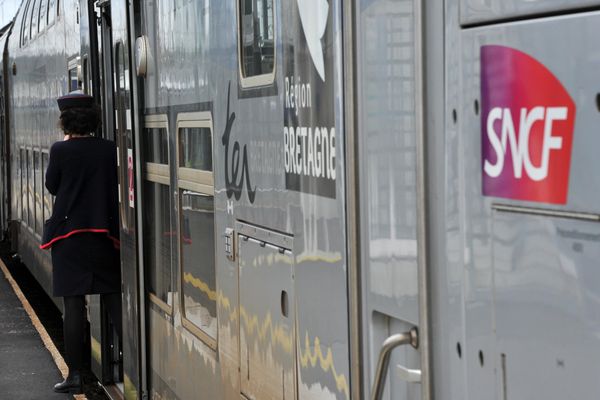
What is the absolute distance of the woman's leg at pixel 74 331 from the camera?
722 centimetres

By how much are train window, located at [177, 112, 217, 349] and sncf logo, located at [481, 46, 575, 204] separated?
232cm

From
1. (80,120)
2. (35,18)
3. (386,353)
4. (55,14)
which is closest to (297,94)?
(386,353)

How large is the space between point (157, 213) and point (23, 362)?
3.83 m

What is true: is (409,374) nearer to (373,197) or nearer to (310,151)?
(373,197)

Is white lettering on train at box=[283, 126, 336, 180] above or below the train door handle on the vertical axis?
above

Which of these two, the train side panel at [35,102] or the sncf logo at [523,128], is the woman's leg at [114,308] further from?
the sncf logo at [523,128]

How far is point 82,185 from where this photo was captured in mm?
6918

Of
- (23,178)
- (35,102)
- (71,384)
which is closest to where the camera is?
(71,384)

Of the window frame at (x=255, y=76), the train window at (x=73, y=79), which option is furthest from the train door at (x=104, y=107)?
the window frame at (x=255, y=76)

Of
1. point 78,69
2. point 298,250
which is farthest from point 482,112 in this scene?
point 78,69

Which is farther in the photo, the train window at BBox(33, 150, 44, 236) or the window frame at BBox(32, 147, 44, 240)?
the train window at BBox(33, 150, 44, 236)

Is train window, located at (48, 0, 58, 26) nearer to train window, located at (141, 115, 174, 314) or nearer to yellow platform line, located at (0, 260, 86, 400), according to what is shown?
yellow platform line, located at (0, 260, 86, 400)

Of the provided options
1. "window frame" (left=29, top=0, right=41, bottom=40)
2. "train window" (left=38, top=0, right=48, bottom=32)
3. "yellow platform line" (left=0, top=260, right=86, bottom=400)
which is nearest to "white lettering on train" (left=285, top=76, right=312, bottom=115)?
"yellow platform line" (left=0, top=260, right=86, bottom=400)

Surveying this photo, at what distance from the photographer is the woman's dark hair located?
22.5ft
